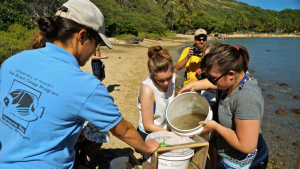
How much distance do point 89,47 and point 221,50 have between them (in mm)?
1280

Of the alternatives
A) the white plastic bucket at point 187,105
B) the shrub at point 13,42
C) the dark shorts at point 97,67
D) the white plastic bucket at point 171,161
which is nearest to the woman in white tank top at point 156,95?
the white plastic bucket at point 187,105

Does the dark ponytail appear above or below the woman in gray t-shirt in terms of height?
above

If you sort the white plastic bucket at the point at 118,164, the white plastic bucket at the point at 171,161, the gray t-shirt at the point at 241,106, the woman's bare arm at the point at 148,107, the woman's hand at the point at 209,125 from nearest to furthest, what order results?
the gray t-shirt at the point at 241,106 < the white plastic bucket at the point at 171,161 < the woman's hand at the point at 209,125 < the woman's bare arm at the point at 148,107 < the white plastic bucket at the point at 118,164

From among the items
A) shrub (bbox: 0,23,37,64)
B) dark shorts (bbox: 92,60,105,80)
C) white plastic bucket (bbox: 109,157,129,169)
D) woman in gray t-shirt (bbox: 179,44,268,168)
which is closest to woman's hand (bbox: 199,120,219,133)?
woman in gray t-shirt (bbox: 179,44,268,168)

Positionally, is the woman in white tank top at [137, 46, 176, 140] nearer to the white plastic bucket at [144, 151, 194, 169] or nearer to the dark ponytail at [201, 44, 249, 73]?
the white plastic bucket at [144, 151, 194, 169]

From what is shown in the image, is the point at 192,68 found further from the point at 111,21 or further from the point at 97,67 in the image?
the point at 111,21

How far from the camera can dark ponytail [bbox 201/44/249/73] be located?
1.91 metres

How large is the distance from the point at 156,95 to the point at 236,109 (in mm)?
994

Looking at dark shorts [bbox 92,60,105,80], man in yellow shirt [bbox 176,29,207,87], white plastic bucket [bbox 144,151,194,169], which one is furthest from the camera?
dark shorts [bbox 92,60,105,80]

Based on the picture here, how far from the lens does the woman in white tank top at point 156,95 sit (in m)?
2.38

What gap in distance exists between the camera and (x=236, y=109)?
1842 millimetres

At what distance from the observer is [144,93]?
7.82ft

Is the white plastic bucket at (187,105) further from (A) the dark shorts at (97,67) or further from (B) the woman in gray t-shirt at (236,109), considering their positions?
(A) the dark shorts at (97,67)

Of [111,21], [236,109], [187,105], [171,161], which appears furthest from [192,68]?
[111,21]
